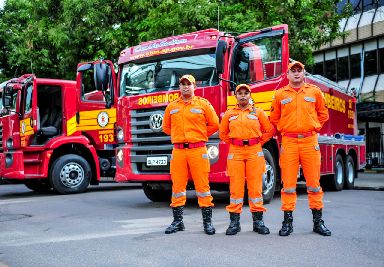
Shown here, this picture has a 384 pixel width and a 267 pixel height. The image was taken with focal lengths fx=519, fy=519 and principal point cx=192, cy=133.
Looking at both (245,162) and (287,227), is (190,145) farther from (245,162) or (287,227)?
(287,227)

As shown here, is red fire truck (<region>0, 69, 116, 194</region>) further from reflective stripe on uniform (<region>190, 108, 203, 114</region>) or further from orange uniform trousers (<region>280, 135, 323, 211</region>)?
orange uniform trousers (<region>280, 135, 323, 211</region>)

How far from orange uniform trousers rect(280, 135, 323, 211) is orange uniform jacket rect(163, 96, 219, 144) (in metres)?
0.99

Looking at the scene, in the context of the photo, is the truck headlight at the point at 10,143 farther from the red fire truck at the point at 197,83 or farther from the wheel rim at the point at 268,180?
the wheel rim at the point at 268,180

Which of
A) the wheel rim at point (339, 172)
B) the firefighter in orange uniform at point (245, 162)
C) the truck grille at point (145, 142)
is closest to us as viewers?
the firefighter in orange uniform at point (245, 162)

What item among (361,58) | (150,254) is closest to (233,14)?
(150,254)

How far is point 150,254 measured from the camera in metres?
5.00

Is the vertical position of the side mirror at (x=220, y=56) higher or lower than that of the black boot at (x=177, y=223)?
higher

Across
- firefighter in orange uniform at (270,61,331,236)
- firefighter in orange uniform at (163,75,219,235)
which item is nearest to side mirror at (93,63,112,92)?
firefighter in orange uniform at (163,75,219,235)

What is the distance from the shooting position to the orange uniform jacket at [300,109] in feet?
19.6

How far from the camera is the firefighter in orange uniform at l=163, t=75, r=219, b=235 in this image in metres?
6.24

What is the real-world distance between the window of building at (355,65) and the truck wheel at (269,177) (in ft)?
70.6

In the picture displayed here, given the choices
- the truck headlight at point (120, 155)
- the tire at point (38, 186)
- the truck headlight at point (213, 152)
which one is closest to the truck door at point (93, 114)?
the tire at point (38, 186)

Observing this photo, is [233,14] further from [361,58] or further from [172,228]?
[361,58]

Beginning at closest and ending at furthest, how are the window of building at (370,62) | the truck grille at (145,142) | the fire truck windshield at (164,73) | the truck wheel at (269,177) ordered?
the fire truck windshield at (164,73), the truck grille at (145,142), the truck wheel at (269,177), the window of building at (370,62)
